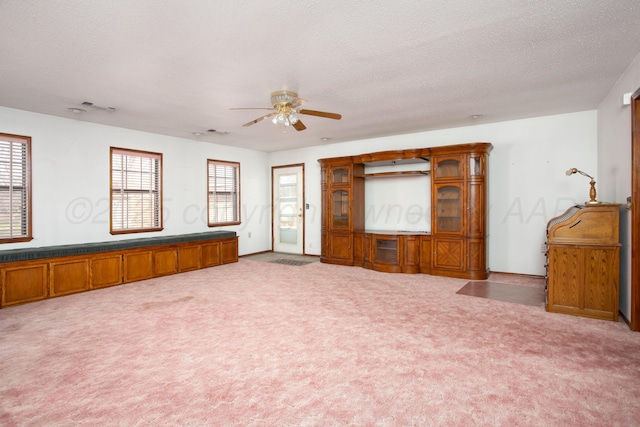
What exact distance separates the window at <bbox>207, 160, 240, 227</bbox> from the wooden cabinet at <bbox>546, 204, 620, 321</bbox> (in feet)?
20.2

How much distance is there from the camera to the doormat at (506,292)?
167 inches

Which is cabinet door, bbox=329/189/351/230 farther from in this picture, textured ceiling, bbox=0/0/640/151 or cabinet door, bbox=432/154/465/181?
textured ceiling, bbox=0/0/640/151

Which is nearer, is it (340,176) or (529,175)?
(529,175)

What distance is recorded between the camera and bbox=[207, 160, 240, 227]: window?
7.42 meters

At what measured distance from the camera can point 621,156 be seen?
12.2 ft

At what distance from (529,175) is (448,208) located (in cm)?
136

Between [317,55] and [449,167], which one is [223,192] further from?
[317,55]

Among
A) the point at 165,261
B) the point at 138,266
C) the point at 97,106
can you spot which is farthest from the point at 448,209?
the point at 97,106

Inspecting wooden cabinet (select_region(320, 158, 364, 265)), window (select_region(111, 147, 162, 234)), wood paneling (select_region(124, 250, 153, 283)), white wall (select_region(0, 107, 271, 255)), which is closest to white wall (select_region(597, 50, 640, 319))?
wooden cabinet (select_region(320, 158, 364, 265))

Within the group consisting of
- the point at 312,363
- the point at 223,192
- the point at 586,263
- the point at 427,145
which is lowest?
the point at 312,363

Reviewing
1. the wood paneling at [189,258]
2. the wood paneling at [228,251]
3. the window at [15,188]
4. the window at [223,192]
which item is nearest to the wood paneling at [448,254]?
the wood paneling at [228,251]

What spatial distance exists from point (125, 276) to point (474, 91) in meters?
5.65

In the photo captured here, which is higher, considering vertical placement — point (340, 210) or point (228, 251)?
point (340, 210)

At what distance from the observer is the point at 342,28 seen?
2621mm
